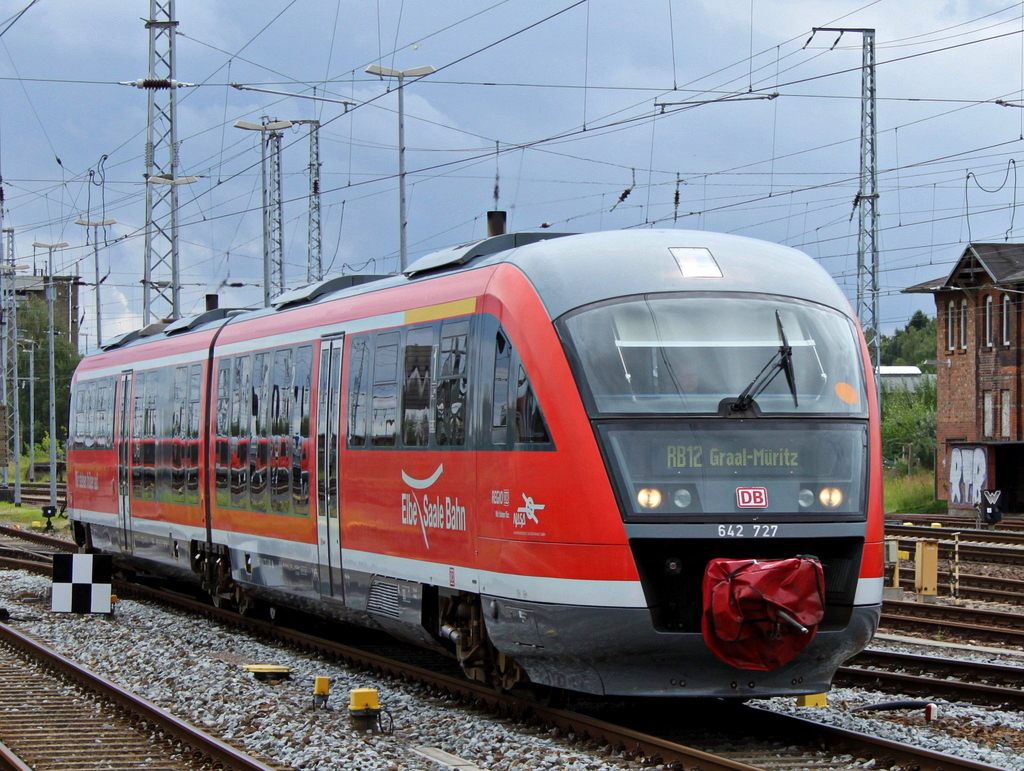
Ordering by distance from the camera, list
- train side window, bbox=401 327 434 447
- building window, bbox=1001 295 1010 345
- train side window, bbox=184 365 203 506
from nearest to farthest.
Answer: train side window, bbox=401 327 434 447
train side window, bbox=184 365 203 506
building window, bbox=1001 295 1010 345

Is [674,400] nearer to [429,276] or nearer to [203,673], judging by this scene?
[429,276]

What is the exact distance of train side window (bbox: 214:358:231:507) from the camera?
15.7 meters

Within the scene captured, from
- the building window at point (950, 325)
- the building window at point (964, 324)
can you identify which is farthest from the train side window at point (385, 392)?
the building window at point (950, 325)

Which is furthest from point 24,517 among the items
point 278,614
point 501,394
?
point 501,394

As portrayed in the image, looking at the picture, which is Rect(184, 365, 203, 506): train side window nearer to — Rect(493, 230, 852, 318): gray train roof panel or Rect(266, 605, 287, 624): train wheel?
Rect(266, 605, 287, 624): train wheel

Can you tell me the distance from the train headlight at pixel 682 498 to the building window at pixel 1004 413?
42.9m

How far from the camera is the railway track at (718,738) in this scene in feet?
26.6

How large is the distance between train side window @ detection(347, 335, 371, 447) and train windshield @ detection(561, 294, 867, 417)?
327 cm

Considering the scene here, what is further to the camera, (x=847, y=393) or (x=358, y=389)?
(x=358, y=389)

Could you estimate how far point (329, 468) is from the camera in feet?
41.5

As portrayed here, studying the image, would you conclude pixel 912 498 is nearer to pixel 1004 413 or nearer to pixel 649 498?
pixel 1004 413

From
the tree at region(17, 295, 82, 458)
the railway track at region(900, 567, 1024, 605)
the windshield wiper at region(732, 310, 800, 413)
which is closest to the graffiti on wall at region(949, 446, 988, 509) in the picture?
the railway track at region(900, 567, 1024, 605)

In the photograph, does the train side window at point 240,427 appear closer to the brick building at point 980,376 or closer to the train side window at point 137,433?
the train side window at point 137,433

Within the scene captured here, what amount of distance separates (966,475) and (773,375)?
38.4 m
